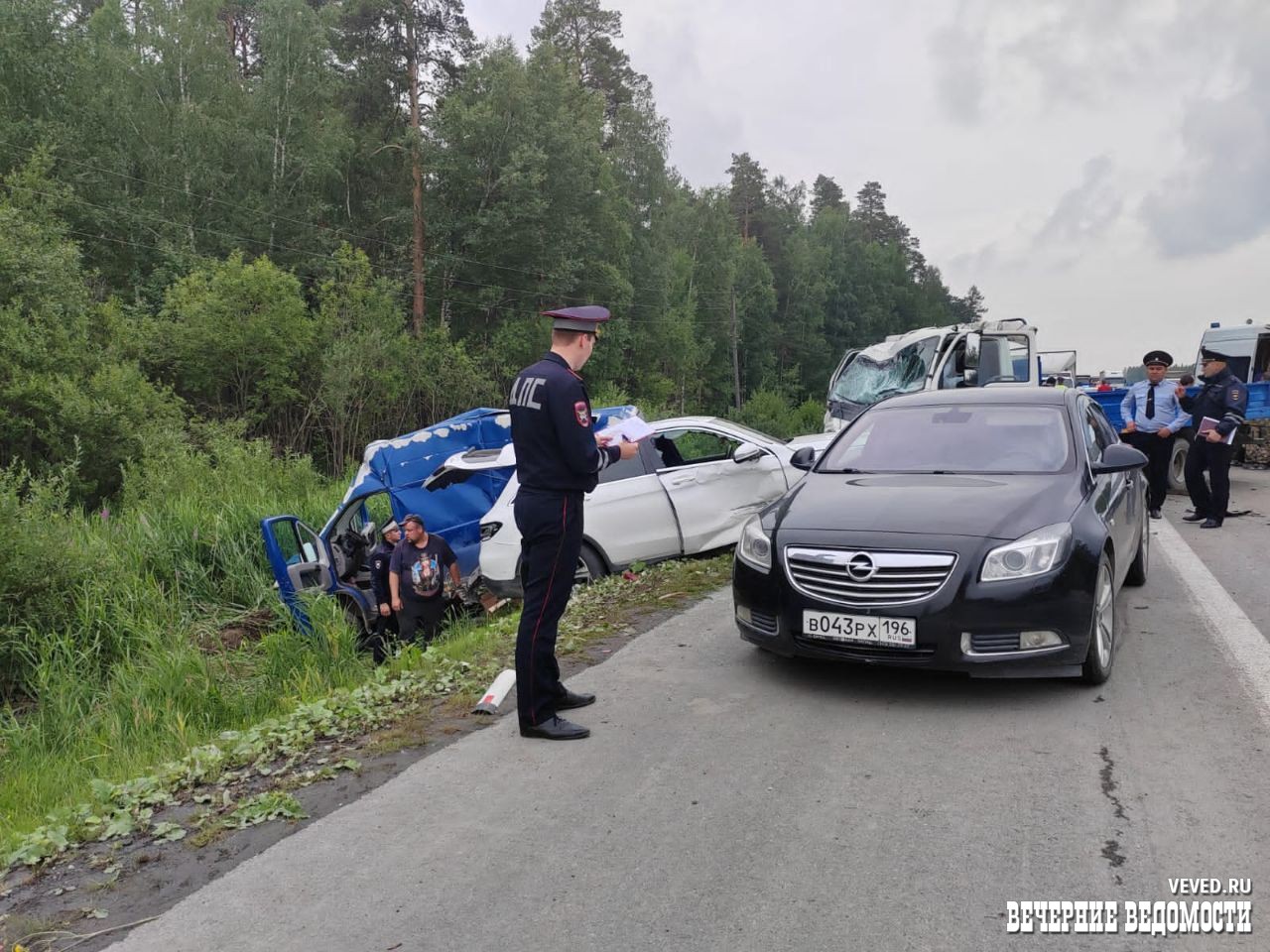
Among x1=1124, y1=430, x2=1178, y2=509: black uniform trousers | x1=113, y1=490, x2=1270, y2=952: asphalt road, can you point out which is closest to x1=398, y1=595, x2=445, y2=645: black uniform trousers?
x1=113, y1=490, x2=1270, y2=952: asphalt road

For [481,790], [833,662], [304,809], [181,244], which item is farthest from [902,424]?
[181,244]

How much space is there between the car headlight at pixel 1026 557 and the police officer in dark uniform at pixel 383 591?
6.35 meters

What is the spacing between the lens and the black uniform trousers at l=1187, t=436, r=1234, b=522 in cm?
1024

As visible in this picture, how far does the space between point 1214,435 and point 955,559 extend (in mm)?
7059

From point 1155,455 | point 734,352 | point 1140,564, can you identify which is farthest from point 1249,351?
point 734,352

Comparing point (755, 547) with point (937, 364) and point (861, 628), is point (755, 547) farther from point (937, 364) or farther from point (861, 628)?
point (937, 364)

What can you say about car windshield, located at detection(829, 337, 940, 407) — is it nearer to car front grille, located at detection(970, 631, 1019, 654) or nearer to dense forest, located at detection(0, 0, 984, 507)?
car front grille, located at detection(970, 631, 1019, 654)

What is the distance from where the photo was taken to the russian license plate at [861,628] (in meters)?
4.62

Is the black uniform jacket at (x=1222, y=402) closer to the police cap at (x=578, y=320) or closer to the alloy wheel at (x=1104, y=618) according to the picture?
the alloy wheel at (x=1104, y=618)

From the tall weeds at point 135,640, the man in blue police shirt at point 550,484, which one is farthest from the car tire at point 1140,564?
the tall weeds at point 135,640

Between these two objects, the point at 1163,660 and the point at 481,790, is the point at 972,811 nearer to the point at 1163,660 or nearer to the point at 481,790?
the point at 481,790

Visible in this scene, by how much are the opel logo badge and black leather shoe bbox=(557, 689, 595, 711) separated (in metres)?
1.50

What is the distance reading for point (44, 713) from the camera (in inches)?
338

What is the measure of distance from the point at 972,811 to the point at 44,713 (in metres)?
8.26
